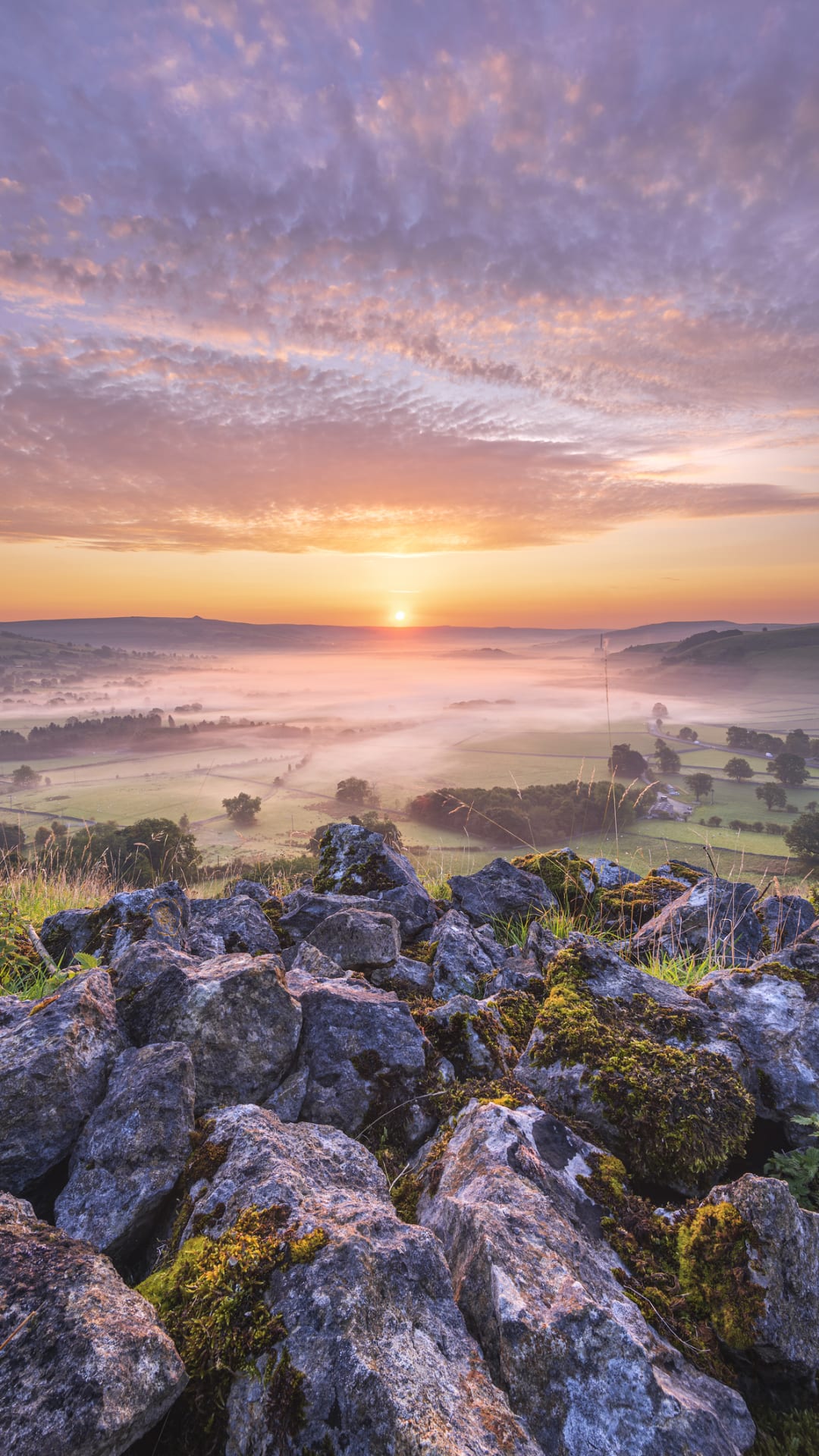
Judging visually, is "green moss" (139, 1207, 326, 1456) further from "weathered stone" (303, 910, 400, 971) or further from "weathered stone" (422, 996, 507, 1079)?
"weathered stone" (303, 910, 400, 971)

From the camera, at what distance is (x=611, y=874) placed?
11.2 meters

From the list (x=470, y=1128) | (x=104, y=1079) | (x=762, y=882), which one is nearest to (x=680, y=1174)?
(x=470, y=1128)

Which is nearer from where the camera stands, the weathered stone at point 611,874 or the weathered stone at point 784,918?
the weathered stone at point 784,918

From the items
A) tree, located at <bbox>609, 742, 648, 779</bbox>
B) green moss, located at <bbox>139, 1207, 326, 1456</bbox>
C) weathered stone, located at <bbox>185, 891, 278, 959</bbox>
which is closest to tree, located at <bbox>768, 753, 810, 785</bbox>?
tree, located at <bbox>609, 742, 648, 779</bbox>

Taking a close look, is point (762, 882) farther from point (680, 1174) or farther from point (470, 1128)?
point (470, 1128)

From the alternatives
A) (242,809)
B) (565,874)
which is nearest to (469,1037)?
(565,874)

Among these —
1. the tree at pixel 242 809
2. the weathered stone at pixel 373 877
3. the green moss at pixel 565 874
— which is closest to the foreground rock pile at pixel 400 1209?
the weathered stone at pixel 373 877

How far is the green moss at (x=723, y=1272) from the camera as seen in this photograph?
3480mm

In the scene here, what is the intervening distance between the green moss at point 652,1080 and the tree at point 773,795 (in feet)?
290

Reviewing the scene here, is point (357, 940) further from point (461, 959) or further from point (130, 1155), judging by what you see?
point (130, 1155)

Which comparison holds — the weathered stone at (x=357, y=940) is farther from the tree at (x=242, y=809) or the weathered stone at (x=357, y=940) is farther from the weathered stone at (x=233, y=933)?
the tree at (x=242, y=809)

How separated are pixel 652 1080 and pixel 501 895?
4842 mm

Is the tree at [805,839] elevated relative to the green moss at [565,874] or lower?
lower

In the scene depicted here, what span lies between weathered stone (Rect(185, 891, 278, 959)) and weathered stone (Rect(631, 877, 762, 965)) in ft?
16.1
